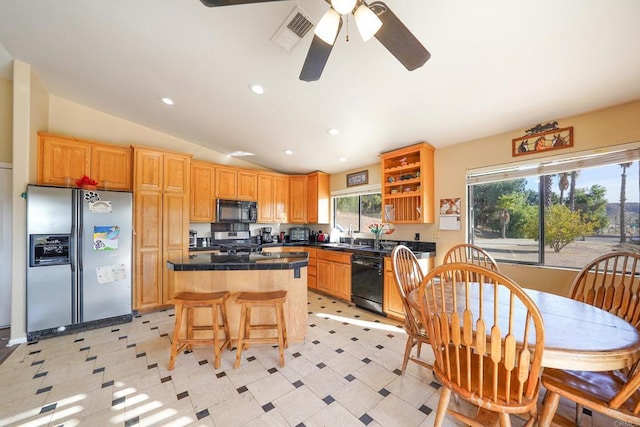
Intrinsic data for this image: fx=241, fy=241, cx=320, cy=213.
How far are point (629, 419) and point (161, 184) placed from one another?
4.72 meters

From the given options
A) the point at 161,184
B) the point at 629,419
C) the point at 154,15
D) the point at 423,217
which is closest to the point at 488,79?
the point at 423,217

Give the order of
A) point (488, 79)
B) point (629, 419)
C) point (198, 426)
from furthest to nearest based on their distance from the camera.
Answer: point (488, 79) < point (198, 426) < point (629, 419)

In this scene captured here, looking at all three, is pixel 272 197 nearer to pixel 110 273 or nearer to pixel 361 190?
pixel 361 190

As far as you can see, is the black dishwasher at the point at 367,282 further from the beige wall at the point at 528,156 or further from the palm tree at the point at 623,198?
the palm tree at the point at 623,198

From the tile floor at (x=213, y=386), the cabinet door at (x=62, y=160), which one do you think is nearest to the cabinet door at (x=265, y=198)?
the cabinet door at (x=62, y=160)

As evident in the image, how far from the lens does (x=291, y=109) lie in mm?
2918

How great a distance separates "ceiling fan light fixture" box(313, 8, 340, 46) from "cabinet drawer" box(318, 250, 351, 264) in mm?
3025

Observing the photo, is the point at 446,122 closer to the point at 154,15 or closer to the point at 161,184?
the point at 154,15

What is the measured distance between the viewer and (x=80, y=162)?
3201 millimetres

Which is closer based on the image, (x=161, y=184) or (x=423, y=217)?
(x=423, y=217)

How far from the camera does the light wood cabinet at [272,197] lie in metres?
4.89

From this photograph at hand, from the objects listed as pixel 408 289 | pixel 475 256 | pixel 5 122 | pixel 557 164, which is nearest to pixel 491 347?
pixel 408 289

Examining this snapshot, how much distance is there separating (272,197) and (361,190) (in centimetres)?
185

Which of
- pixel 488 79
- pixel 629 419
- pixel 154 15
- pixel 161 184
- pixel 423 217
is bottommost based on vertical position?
pixel 629 419
